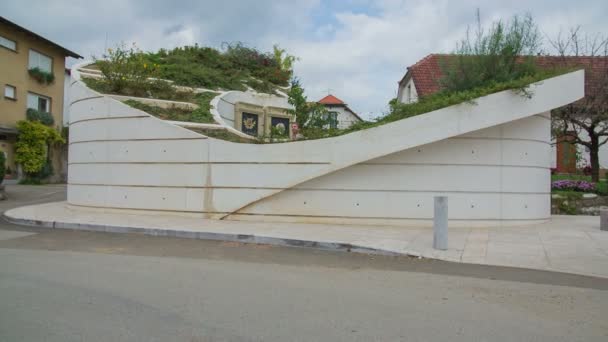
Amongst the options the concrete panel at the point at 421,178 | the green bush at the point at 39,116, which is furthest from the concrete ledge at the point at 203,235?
the green bush at the point at 39,116

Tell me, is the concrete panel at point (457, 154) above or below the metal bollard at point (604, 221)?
above

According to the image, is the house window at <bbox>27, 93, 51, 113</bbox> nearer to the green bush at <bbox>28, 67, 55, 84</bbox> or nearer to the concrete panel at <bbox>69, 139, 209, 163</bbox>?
the green bush at <bbox>28, 67, 55, 84</bbox>

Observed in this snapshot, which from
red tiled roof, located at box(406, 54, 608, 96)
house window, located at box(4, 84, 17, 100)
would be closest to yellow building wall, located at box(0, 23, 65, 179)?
house window, located at box(4, 84, 17, 100)

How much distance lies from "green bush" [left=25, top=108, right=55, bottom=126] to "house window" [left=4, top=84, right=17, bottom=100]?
130cm

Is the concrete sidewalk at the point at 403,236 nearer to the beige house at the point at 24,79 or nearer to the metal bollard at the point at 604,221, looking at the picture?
the metal bollard at the point at 604,221

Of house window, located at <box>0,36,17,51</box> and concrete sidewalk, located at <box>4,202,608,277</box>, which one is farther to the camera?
house window, located at <box>0,36,17,51</box>

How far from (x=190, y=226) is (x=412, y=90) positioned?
17.3 metres

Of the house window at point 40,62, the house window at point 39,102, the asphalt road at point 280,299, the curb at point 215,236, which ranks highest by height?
the house window at point 40,62

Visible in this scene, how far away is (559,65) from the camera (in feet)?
57.5

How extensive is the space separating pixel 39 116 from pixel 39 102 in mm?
1514

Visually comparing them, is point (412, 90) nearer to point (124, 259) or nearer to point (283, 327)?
point (124, 259)

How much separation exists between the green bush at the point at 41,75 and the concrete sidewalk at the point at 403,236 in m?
20.6

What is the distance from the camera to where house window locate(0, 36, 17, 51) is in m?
26.4

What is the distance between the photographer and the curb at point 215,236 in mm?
7871
